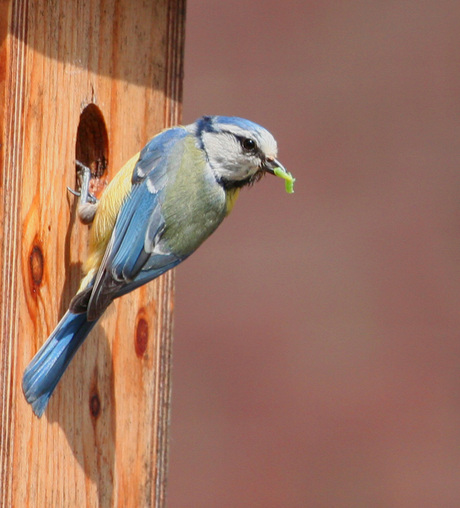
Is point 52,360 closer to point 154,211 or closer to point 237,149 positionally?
point 154,211


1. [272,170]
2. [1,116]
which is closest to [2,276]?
[1,116]

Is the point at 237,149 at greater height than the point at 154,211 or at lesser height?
greater

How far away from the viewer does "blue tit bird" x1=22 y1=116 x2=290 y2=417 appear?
207 cm

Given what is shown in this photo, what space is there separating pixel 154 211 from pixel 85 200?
Result: 0.50 feet

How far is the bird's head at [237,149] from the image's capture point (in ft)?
7.62

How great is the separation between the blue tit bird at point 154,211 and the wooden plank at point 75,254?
0.06m

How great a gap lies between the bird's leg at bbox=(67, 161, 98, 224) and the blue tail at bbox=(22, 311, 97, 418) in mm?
240

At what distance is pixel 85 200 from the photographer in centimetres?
224

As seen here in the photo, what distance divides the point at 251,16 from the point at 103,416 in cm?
189

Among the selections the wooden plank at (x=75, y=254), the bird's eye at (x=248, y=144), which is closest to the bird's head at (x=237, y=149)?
the bird's eye at (x=248, y=144)

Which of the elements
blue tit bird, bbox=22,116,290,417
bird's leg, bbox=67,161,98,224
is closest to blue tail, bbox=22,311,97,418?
blue tit bird, bbox=22,116,290,417

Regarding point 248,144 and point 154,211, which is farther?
point 248,144

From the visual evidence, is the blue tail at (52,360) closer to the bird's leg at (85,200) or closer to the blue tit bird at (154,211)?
the blue tit bird at (154,211)

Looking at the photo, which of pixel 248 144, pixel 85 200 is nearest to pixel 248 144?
pixel 248 144
